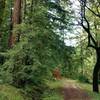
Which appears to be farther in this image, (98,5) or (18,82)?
(98,5)

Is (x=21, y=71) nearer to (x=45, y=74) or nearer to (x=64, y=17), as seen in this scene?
(x=45, y=74)

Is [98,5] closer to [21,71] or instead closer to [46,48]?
[46,48]

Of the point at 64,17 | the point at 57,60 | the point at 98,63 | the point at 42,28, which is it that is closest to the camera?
the point at 42,28

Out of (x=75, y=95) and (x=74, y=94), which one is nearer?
(x=75, y=95)

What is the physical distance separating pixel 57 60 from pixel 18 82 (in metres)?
3.50

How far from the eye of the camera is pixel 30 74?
16359 millimetres

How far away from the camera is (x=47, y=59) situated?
16828 mm

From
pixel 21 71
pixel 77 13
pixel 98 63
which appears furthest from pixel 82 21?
pixel 21 71

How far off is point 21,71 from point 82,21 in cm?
1120

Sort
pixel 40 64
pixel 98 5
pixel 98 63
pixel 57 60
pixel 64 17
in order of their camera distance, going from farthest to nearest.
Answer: pixel 98 5
pixel 98 63
pixel 64 17
pixel 57 60
pixel 40 64

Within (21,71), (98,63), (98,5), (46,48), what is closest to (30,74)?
(21,71)

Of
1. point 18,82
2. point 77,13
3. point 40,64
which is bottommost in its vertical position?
point 18,82

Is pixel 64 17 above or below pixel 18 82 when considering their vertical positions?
above

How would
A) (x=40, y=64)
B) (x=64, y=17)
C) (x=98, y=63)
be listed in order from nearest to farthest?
(x=40, y=64), (x=64, y=17), (x=98, y=63)
